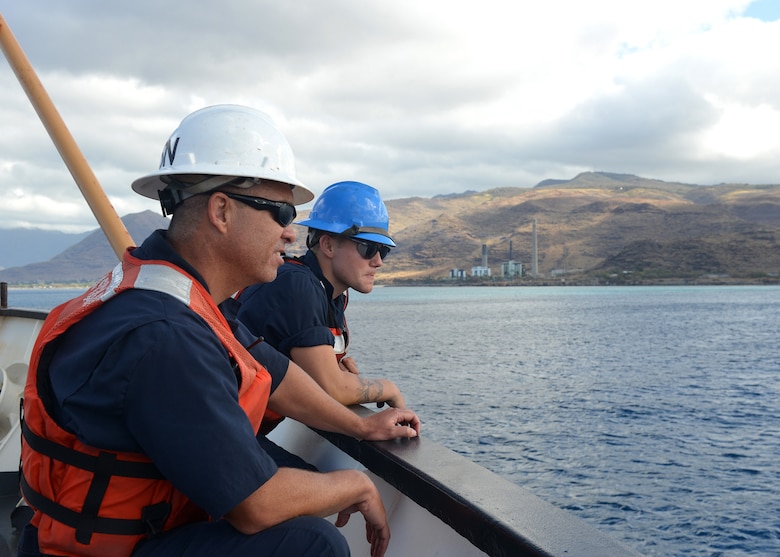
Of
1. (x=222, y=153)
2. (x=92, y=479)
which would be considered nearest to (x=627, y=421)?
(x=222, y=153)

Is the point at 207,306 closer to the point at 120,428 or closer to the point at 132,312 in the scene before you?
the point at 132,312

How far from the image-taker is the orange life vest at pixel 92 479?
1645 millimetres

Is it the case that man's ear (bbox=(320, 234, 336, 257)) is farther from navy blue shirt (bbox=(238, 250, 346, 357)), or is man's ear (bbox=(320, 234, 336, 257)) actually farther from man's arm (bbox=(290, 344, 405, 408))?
man's arm (bbox=(290, 344, 405, 408))

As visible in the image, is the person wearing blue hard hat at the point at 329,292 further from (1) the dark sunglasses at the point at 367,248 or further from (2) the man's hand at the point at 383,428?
(2) the man's hand at the point at 383,428

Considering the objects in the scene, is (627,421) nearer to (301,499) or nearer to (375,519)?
(375,519)

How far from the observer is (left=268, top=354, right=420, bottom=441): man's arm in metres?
2.81

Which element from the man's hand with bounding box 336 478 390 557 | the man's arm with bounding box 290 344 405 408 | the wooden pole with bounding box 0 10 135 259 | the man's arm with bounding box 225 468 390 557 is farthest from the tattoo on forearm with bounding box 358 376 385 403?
the wooden pole with bounding box 0 10 135 259

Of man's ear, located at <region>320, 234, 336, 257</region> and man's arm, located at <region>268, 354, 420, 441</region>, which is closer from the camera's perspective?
man's arm, located at <region>268, 354, 420, 441</region>

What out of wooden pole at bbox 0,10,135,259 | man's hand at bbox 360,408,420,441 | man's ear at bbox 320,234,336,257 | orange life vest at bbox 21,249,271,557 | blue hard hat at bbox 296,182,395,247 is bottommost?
man's hand at bbox 360,408,420,441

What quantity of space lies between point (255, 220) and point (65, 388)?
28.4 inches

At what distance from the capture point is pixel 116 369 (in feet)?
5.11

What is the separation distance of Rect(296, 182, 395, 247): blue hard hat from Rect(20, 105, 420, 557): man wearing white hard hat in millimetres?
1729

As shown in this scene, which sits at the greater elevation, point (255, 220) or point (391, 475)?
point (255, 220)

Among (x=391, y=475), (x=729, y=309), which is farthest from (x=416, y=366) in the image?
(x=729, y=309)
